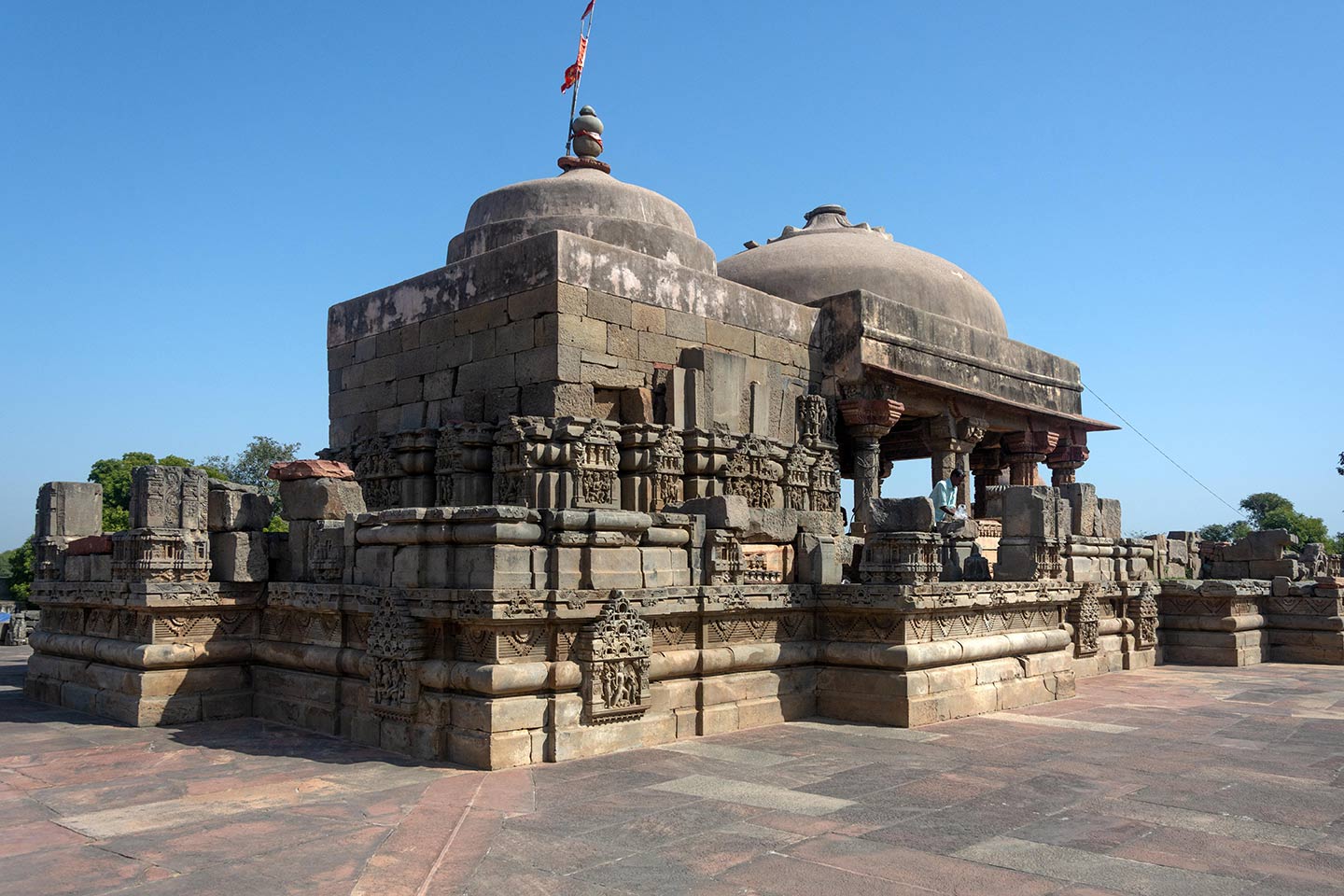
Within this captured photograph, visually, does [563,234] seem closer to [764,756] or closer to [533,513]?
[533,513]

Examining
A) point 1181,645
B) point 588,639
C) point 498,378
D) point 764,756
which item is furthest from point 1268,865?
point 1181,645

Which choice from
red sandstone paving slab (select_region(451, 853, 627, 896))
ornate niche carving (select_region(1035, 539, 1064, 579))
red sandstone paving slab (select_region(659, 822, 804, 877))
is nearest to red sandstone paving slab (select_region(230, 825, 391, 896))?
red sandstone paving slab (select_region(451, 853, 627, 896))

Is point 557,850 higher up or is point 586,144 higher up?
point 586,144

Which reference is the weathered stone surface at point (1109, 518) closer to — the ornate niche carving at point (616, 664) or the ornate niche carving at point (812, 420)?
the ornate niche carving at point (812, 420)

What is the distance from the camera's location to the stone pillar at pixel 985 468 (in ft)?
62.3

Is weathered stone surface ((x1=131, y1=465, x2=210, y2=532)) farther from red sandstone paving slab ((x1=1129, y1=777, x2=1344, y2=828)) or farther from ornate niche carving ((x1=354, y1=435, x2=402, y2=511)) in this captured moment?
red sandstone paving slab ((x1=1129, y1=777, x2=1344, y2=828))

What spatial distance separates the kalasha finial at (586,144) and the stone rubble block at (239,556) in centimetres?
637

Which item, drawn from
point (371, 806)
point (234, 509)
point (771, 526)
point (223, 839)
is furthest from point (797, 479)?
point (223, 839)

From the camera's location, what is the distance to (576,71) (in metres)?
14.8

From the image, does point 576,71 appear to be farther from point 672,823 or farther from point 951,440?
point 672,823

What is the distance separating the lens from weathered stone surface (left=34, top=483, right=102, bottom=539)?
11719mm

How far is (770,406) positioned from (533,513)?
5931mm

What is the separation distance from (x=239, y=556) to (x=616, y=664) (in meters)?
3.91

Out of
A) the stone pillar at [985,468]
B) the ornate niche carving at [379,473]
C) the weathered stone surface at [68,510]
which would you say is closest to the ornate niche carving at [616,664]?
→ the ornate niche carving at [379,473]
